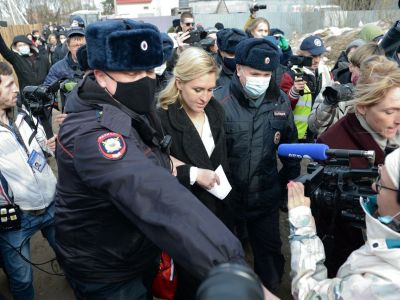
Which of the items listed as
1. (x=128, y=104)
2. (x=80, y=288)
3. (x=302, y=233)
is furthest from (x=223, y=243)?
(x=80, y=288)

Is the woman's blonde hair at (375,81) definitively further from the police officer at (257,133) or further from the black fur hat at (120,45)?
the black fur hat at (120,45)

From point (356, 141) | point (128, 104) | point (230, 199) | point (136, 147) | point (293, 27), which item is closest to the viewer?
point (136, 147)

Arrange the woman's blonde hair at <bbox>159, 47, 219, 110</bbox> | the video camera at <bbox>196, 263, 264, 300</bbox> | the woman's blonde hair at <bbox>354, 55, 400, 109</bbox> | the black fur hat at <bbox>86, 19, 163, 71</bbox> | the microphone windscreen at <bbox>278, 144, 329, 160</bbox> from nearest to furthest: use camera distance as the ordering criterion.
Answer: the video camera at <bbox>196, 263, 264, 300</bbox> < the black fur hat at <bbox>86, 19, 163, 71</bbox> < the microphone windscreen at <bbox>278, 144, 329, 160</bbox> < the woman's blonde hair at <bbox>354, 55, 400, 109</bbox> < the woman's blonde hair at <bbox>159, 47, 219, 110</bbox>

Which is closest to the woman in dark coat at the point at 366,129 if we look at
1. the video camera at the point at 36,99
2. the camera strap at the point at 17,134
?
the camera strap at the point at 17,134

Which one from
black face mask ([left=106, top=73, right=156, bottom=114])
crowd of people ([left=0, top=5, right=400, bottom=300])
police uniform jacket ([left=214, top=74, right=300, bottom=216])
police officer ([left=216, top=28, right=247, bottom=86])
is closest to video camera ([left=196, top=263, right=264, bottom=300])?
crowd of people ([left=0, top=5, right=400, bottom=300])

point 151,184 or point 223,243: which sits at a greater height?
point 151,184

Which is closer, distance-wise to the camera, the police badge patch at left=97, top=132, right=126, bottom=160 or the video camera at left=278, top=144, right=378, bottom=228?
the police badge patch at left=97, top=132, right=126, bottom=160

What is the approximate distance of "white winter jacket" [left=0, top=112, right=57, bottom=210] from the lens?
259cm

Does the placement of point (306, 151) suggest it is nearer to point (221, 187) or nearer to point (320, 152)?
point (320, 152)

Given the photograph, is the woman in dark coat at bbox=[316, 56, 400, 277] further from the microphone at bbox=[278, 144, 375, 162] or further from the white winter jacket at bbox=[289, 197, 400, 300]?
the white winter jacket at bbox=[289, 197, 400, 300]

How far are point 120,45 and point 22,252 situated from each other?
2.01 meters

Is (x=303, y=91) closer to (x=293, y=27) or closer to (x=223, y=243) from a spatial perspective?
(x=223, y=243)

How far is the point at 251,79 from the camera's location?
2.84 m

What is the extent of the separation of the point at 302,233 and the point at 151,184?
761 mm
